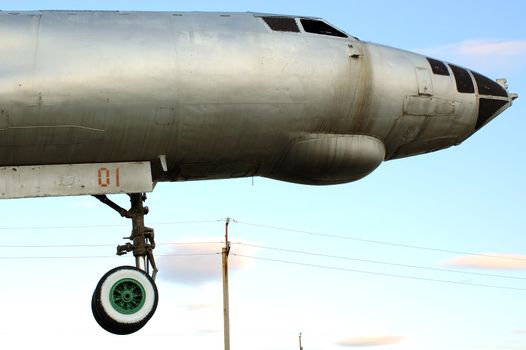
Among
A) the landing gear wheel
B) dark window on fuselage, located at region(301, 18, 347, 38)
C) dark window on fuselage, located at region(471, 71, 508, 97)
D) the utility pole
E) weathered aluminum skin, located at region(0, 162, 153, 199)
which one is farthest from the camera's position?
the utility pole

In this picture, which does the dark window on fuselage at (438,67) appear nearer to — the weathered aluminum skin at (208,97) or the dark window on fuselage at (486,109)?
the weathered aluminum skin at (208,97)

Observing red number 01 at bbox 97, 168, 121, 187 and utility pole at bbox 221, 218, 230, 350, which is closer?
red number 01 at bbox 97, 168, 121, 187

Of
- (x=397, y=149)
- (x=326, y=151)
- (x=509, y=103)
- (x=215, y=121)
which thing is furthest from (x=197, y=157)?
(x=509, y=103)

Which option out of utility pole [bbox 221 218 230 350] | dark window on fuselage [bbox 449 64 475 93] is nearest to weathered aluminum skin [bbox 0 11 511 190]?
dark window on fuselage [bbox 449 64 475 93]

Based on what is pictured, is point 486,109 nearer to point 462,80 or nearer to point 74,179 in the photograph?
point 462,80

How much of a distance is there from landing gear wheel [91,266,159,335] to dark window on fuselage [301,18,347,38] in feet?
18.0

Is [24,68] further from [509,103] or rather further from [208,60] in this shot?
[509,103]

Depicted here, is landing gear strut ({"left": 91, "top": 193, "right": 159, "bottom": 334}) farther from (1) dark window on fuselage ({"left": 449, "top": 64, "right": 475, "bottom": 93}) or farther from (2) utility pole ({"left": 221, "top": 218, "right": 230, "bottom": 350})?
(2) utility pole ({"left": 221, "top": 218, "right": 230, "bottom": 350})

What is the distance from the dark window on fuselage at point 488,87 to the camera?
20312 millimetres

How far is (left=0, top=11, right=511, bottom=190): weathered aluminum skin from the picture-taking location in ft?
57.9

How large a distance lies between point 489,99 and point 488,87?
28 centimetres

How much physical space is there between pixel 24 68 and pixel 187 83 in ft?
8.92

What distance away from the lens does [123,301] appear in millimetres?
18141

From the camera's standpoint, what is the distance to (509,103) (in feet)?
68.4
